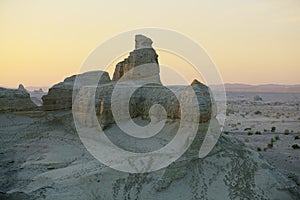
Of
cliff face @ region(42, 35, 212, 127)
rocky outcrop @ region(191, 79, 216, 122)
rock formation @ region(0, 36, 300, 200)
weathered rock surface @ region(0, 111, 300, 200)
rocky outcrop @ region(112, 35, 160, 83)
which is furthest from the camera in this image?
rocky outcrop @ region(112, 35, 160, 83)

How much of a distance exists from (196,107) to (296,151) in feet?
30.2

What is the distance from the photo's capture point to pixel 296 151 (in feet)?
60.9

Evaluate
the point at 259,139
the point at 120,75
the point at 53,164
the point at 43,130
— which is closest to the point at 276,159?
the point at 259,139

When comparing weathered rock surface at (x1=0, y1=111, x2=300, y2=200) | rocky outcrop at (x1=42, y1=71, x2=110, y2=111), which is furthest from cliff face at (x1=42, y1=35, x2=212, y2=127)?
weathered rock surface at (x1=0, y1=111, x2=300, y2=200)

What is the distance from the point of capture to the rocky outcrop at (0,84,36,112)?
706 inches

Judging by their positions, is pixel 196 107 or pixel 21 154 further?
pixel 21 154

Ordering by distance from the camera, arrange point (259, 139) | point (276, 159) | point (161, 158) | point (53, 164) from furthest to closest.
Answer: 1. point (259, 139)
2. point (276, 159)
3. point (53, 164)
4. point (161, 158)

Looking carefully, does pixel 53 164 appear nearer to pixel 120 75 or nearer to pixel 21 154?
pixel 21 154

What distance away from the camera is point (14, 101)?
59.8 feet

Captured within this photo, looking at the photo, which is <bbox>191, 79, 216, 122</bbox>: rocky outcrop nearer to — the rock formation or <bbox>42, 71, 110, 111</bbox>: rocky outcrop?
the rock formation

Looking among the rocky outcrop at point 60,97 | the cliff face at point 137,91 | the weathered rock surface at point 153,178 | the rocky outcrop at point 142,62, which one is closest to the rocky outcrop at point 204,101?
the cliff face at point 137,91

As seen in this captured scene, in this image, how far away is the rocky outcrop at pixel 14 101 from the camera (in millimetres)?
17938

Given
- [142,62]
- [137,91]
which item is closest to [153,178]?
[137,91]

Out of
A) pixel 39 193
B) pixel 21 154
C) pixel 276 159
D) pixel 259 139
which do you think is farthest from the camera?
pixel 259 139
